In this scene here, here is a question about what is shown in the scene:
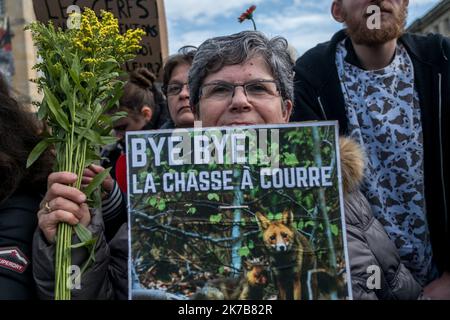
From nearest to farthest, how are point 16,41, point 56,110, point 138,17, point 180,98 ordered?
1. point 56,110
2. point 180,98
3. point 138,17
4. point 16,41

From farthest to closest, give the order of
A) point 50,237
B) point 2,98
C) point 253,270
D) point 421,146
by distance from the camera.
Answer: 1. point 421,146
2. point 2,98
3. point 50,237
4. point 253,270

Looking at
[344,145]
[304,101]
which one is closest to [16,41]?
[304,101]

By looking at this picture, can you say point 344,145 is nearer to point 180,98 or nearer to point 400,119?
point 400,119

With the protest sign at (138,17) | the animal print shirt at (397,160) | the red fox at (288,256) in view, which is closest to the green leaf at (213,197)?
the red fox at (288,256)

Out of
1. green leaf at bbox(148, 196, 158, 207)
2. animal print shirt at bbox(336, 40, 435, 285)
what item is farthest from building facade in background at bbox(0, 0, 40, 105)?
green leaf at bbox(148, 196, 158, 207)

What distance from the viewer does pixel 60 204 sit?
156 centimetres

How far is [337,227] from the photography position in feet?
4.94

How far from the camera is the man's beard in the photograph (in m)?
2.42

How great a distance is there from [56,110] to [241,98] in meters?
0.60

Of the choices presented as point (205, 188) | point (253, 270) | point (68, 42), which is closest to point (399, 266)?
point (253, 270)

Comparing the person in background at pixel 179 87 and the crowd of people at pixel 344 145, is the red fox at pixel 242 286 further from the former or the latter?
the person in background at pixel 179 87

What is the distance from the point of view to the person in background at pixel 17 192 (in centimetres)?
166
